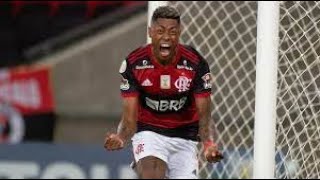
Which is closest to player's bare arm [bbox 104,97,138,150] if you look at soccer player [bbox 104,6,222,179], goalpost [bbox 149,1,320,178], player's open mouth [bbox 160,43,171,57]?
soccer player [bbox 104,6,222,179]

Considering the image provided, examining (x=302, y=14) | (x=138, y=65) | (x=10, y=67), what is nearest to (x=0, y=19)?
(x=10, y=67)

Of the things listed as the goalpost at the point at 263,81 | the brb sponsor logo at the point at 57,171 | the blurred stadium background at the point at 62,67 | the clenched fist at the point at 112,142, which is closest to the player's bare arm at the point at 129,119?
the clenched fist at the point at 112,142

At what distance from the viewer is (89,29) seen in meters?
9.61

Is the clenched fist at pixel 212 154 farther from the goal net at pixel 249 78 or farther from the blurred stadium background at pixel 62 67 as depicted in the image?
the blurred stadium background at pixel 62 67

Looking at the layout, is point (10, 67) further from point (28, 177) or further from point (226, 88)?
point (226, 88)

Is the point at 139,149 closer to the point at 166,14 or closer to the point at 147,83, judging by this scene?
the point at 147,83

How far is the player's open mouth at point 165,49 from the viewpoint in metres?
3.13

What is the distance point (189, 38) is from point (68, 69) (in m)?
4.07

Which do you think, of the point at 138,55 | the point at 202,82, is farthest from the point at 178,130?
the point at 138,55

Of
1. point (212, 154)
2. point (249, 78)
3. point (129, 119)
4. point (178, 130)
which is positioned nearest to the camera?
point (212, 154)

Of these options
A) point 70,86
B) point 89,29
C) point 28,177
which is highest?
point 89,29

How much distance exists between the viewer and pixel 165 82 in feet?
10.8

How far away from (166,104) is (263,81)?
24.7 inches

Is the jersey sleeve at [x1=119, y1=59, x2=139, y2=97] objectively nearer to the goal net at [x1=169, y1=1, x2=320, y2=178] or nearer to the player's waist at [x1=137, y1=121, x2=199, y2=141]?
the player's waist at [x1=137, y1=121, x2=199, y2=141]
